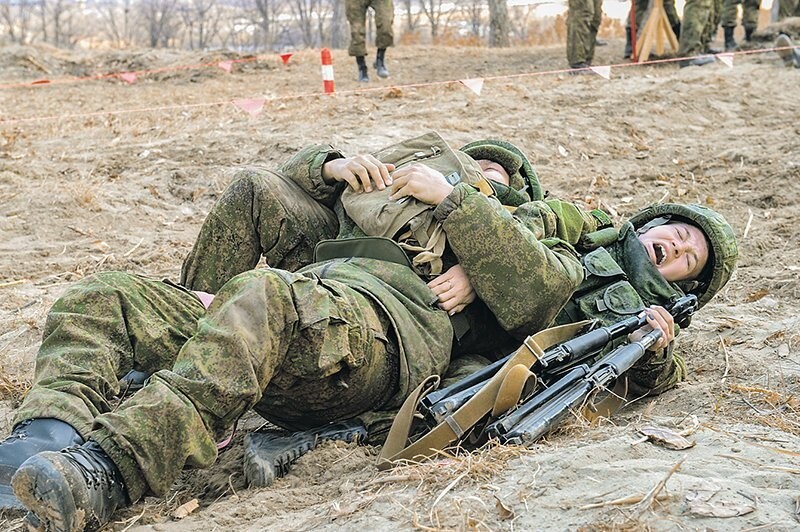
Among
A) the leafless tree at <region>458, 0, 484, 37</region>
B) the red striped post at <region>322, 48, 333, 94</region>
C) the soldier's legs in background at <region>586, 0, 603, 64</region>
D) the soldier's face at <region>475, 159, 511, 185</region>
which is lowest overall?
the soldier's face at <region>475, 159, 511, 185</region>

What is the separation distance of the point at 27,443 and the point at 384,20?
32.1 feet

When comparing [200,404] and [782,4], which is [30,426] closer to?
[200,404]

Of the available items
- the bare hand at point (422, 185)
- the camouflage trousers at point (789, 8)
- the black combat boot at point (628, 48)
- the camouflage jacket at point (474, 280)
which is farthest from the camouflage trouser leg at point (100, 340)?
the camouflage trousers at point (789, 8)

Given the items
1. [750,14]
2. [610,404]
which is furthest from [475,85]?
[610,404]

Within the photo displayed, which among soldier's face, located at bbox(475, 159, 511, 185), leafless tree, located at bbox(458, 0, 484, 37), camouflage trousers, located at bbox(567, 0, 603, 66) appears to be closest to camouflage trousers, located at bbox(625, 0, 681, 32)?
camouflage trousers, located at bbox(567, 0, 603, 66)

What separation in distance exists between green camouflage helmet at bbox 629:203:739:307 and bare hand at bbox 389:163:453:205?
3.87 feet

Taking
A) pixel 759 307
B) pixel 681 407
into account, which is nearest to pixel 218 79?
pixel 759 307

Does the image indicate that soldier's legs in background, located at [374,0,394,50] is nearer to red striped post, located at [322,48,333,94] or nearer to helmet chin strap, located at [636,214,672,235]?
red striped post, located at [322,48,333,94]

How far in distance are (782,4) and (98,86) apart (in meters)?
10.8

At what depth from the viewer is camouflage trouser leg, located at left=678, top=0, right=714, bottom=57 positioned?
11.6 m

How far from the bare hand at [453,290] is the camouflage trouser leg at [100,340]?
0.85 meters

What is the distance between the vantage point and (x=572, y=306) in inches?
140

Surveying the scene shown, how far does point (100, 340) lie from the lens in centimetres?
291

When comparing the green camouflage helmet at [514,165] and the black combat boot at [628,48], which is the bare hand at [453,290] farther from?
the black combat boot at [628,48]
